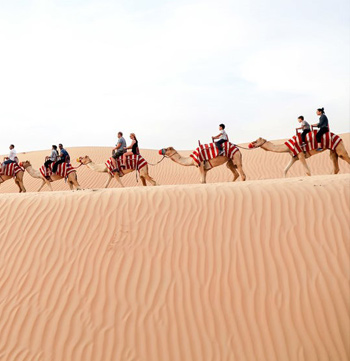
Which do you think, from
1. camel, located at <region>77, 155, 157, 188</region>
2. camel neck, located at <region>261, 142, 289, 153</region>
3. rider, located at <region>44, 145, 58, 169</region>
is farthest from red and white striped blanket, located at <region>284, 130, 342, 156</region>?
rider, located at <region>44, 145, 58, 169</region>

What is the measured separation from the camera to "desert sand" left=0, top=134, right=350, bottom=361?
588 cm

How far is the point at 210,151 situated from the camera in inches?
518

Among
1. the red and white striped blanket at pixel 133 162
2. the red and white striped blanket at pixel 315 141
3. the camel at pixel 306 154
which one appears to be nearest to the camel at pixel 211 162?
the camel at pixel 306 154

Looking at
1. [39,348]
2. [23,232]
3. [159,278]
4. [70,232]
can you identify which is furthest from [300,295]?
[23,232]

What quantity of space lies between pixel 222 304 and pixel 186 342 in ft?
2.33

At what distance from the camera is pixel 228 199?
8383mm

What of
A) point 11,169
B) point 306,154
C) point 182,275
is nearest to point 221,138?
point 306,154

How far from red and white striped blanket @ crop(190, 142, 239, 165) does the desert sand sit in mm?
4072

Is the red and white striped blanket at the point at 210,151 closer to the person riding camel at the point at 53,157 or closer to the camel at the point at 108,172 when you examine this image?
the camel at the point at 108,172

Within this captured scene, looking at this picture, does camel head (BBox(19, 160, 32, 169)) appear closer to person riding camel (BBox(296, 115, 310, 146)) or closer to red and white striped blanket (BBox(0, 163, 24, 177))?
red and white striped blanket (BBox(0, 163, 24, 177))

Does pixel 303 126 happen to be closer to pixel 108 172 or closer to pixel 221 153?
pixel 221 153

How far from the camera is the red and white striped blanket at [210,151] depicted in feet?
43.1

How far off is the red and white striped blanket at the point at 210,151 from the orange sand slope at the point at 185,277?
173 inches

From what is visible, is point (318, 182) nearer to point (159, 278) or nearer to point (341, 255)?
point (341, 255)
